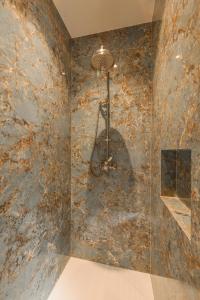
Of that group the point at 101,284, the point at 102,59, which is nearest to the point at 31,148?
the point at 102,59

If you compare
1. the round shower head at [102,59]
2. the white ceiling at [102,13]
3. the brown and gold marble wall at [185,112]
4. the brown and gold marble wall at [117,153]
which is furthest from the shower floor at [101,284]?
the white ceiling at [102,13]

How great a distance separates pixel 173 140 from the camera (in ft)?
2.61

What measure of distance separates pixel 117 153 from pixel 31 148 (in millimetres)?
901

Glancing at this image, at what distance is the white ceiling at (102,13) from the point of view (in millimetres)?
1363

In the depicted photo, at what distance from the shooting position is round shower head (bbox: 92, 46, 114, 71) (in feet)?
4.57

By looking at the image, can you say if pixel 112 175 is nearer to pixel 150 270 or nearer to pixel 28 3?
pixel 150 270

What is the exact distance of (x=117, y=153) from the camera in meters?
1.65

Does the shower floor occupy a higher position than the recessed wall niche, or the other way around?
the recessed wall niche

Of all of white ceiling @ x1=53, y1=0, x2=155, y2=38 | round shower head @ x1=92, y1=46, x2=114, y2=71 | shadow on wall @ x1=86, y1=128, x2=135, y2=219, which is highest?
white ceiling @ x1=53, y1=0, x2=155, y2=38

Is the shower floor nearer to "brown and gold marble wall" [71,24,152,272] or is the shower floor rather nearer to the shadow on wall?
"brown and gold marble wall" [71,24,152,272]

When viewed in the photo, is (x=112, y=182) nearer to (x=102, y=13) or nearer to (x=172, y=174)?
(x=172, y=174)

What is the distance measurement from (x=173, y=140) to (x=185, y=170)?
296 millimetres

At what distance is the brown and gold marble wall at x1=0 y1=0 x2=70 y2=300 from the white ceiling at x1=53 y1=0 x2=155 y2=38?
123 mm

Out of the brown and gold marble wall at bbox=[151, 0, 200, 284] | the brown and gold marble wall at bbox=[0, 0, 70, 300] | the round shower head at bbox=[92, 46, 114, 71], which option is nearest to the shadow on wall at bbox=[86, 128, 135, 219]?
the brown and gold marble wall at bbox=[0, 0, 70, 300]
